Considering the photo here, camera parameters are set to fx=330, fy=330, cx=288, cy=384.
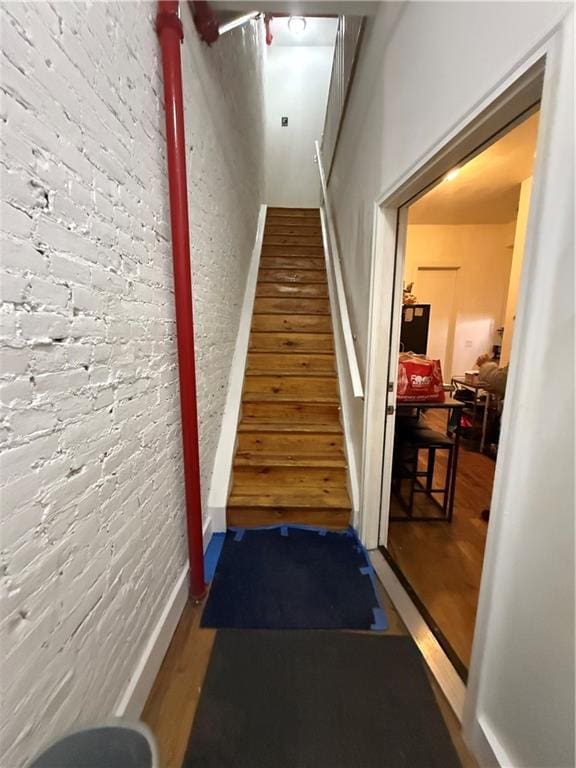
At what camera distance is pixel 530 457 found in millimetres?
815

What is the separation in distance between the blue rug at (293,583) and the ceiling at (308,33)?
700cm

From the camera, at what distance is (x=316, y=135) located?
544 centimetres

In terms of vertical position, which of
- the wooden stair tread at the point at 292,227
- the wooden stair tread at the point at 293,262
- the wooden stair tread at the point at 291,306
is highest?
the wooden stair tread at the point at 292,227

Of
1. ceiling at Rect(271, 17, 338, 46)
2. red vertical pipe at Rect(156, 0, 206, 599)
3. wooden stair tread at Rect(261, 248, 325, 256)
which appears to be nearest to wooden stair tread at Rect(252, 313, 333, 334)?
Result: wooden stair tread at Rect(261, 248, 325, 256)

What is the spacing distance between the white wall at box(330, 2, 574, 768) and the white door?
4327mm

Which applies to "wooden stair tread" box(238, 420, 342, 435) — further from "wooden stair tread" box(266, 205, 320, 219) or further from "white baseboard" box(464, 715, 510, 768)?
"wooden stair tread" box(266, 205, 320, 219)

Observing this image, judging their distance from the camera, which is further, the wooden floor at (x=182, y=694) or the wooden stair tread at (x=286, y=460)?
the wooden stair tread at (x=286, y=460)

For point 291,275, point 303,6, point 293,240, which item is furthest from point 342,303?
point 293,240

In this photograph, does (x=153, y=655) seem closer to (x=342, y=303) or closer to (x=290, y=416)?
(x=290, y=416)

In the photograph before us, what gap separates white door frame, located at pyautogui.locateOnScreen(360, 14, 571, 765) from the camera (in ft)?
2.38

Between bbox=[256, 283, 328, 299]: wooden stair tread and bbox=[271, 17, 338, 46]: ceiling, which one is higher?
bbox=[271, 17, 338, 46]: ceiling

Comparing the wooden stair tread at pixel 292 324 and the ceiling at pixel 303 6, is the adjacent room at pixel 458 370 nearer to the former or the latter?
the wooden stair tread at pixel 292 324

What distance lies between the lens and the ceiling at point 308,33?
505 centimetres

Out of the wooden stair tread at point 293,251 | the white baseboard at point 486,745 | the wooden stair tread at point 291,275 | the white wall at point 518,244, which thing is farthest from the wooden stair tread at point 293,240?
the white baseboard at point 486,745
